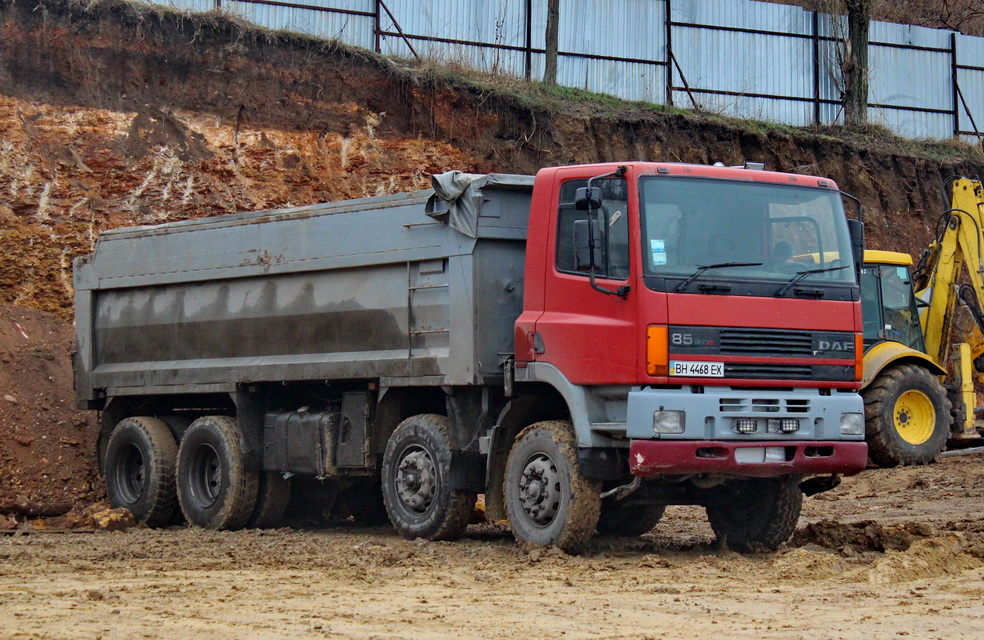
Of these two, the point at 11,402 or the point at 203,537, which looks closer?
the point at 203,537

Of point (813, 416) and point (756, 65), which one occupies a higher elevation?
point (756, 65)

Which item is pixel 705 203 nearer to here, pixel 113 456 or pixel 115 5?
pixel 113 456

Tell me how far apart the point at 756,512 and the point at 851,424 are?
1.49 meters

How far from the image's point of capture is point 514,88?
2403 cm

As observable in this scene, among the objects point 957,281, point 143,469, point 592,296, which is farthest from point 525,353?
point 957,281

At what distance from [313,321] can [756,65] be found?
17430 mm

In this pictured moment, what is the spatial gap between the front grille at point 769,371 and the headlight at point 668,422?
513 mm

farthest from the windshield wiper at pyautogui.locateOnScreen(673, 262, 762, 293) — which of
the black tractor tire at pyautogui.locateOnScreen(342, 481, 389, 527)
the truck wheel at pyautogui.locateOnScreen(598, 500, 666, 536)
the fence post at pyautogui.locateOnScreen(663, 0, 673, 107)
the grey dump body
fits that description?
the fence post at pyautogui.locateOnScreen(663, 0, 673, 107)

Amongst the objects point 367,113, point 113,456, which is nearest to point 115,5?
point 367,113

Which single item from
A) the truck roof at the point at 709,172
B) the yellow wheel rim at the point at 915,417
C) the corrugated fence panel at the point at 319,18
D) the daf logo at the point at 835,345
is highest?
the corrugated fence panel at the point at 319,18

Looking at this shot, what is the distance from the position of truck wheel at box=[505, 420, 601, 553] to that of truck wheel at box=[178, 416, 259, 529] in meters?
3.89

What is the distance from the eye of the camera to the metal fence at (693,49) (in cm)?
2342

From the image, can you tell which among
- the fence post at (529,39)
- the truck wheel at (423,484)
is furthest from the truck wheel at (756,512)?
the fence post at (529,39)

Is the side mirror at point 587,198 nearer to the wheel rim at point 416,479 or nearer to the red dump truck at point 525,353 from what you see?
the red dump truck at point 525,353
